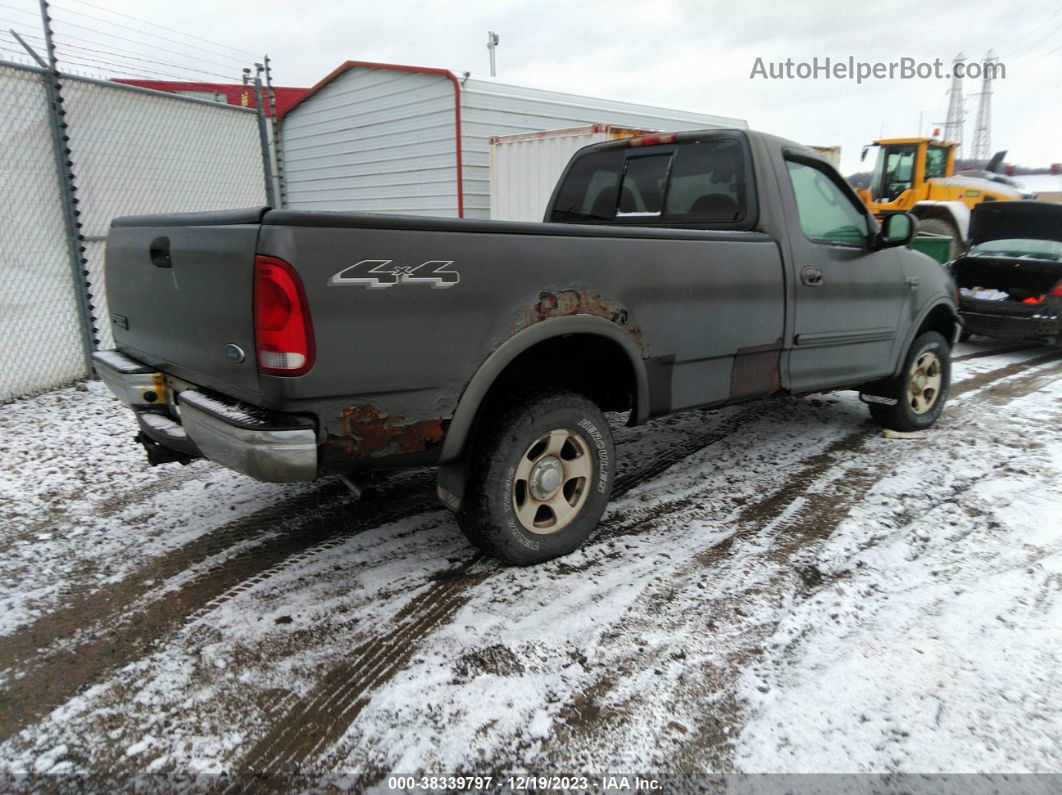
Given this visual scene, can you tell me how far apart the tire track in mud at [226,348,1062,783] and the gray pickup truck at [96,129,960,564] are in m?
0.45

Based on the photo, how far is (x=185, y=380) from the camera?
113 inches

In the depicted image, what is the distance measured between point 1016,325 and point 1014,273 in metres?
0.81

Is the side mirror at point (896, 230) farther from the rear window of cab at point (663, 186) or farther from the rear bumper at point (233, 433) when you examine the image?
the rear bumper at point (233, 433)

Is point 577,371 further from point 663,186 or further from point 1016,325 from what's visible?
point 1016,325

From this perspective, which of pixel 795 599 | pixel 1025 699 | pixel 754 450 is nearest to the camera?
pixel 1025 699

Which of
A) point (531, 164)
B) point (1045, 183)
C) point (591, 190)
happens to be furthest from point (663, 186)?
point (1045, 183)

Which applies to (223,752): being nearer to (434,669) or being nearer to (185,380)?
(434,669)

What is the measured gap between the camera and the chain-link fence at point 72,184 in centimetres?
569

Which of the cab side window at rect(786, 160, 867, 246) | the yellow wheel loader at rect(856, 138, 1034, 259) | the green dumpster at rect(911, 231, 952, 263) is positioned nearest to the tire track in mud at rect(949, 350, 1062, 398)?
the green dumpster at rect(911, 231, 952, 263)

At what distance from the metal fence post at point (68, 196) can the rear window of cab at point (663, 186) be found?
423cm

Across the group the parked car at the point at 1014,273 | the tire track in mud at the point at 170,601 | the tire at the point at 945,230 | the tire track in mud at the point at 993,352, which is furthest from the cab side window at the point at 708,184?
the tire at the point at 945,230

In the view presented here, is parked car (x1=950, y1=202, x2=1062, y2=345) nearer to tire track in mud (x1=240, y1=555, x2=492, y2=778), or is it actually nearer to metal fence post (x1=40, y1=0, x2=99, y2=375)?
tire track in mud (x1=240, y1=555, x2=492, y2=778)

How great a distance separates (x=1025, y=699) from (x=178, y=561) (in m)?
3.38

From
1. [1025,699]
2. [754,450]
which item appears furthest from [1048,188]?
[1025,699]
